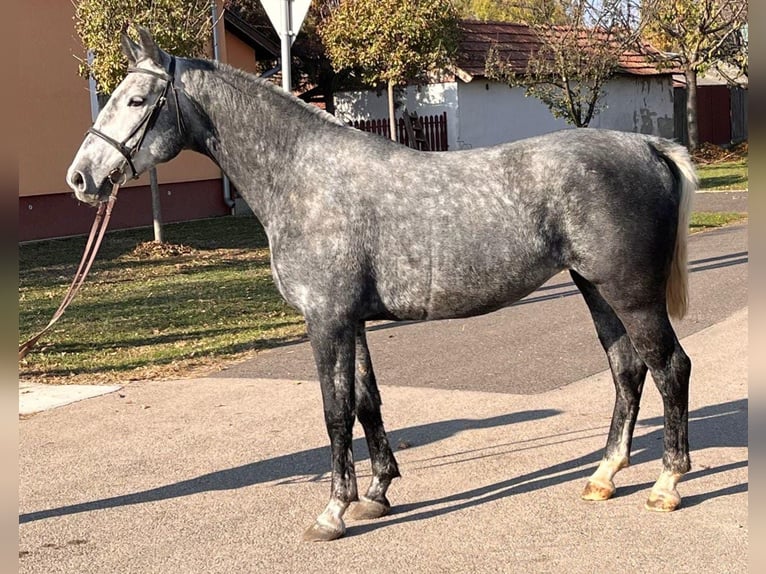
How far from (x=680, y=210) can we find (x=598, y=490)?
156cm

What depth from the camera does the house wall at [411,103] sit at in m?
29.0

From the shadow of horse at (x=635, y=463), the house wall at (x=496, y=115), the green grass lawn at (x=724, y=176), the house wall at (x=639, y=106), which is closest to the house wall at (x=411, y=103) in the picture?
the house wall at (x=496, y=115)

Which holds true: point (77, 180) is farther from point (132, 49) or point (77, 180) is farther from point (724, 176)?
point (724, 176)

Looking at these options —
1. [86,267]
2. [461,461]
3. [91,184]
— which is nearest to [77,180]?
[91,184]

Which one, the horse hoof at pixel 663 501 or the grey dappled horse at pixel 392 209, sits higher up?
the grey dappled horse at pixel 392 209

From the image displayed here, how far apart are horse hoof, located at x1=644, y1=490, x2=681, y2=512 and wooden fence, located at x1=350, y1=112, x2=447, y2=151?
71.8ft

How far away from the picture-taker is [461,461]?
653 centimetres

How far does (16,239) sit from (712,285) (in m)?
10.7

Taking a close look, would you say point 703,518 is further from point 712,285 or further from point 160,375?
point 712,285

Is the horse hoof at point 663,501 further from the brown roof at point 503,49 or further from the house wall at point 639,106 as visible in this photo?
the house wall at point 639,106

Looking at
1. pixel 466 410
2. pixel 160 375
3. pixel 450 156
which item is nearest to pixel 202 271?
pixel 160 375

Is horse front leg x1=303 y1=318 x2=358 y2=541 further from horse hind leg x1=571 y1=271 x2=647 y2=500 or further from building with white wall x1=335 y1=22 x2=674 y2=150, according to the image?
building with white wall x1=335 y1=22 x2=674 y2=150

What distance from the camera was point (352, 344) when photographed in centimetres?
532

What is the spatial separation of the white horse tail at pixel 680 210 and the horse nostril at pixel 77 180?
9.68 ft
